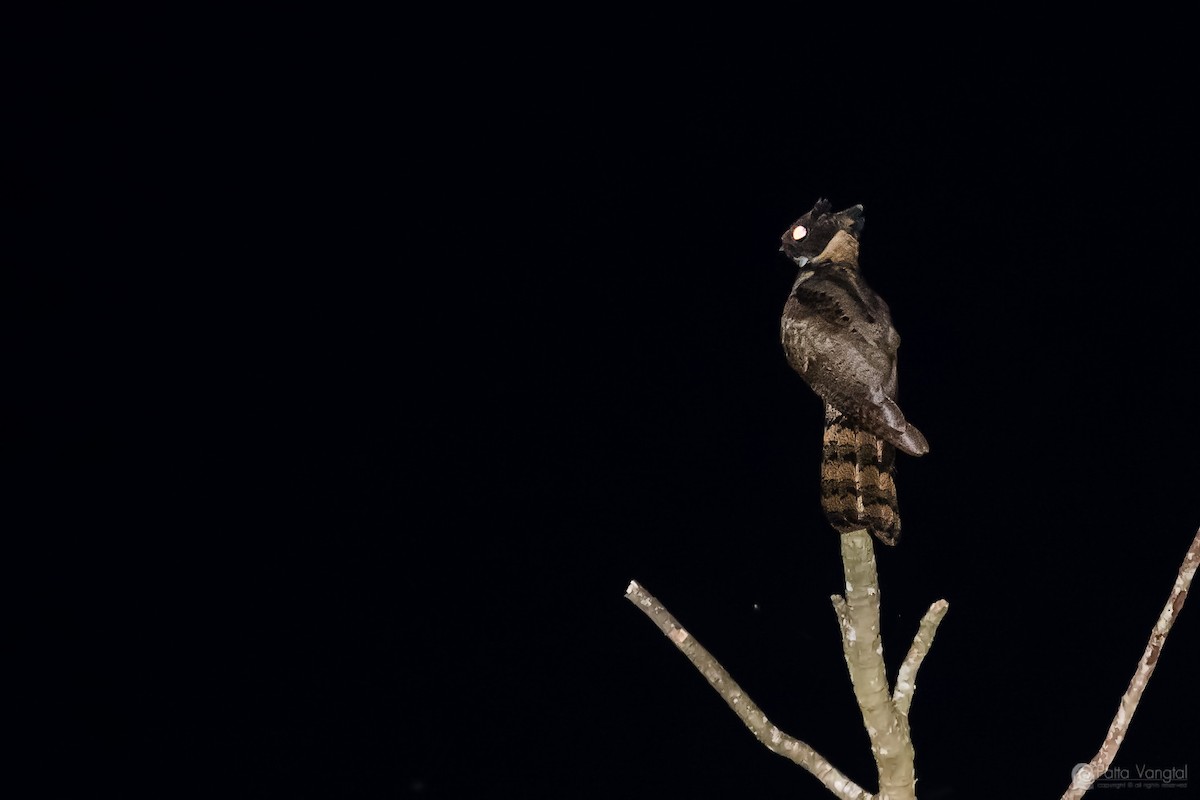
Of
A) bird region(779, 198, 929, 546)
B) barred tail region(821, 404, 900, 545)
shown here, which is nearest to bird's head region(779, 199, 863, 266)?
bird region(779, 198, 929, 546)

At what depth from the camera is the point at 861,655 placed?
10.3 feet

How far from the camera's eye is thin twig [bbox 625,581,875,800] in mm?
3262

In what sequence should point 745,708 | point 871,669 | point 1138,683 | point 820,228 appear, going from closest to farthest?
point 1138,683 < point 871,669 < point 745,708 < point 820,228

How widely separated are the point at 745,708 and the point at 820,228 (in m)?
1.59

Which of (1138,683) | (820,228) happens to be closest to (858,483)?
(1138,683)

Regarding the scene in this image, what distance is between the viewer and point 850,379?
3201 millimetres

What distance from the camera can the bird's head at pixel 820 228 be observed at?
12.3ft

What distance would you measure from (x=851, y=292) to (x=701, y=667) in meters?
1.24

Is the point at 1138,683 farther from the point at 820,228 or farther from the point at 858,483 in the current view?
the point at 820,228

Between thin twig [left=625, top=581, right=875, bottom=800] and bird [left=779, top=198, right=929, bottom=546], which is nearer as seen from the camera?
bird [left=779, top=198, right=929, bottom=546]

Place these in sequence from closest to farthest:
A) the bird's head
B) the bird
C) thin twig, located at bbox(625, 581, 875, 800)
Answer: the bird < thin twig, located at bbox(625, 581, 875, 800) < the bird's head

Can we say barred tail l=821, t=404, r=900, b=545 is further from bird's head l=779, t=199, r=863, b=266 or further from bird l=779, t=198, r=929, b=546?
bird's head l=779, t=199, r=863, b=266

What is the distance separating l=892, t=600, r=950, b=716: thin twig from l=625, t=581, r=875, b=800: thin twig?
10.9 inches

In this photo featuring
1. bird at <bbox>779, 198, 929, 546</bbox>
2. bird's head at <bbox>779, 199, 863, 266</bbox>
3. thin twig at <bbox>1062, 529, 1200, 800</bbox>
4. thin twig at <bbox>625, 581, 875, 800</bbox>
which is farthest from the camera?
bird's head at <bbox>779, 199, 863, 266</bbox>
